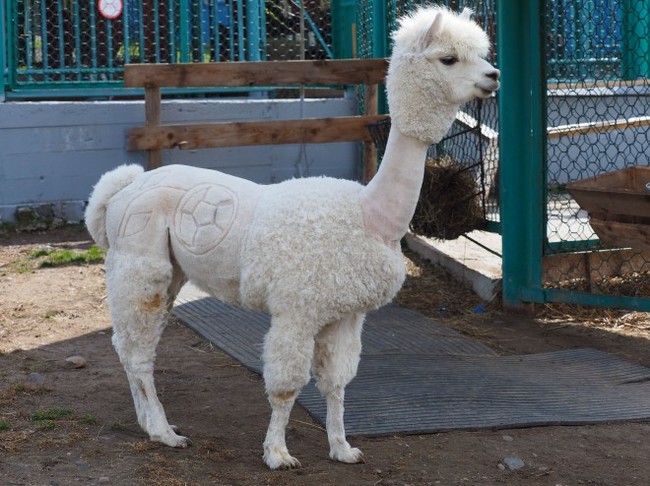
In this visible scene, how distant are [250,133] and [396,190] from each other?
17.1 feet

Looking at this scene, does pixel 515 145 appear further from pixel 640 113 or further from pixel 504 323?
pixel 640 113

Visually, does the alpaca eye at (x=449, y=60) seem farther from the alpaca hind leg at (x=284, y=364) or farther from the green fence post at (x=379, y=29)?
the green fence post at (x=379, y=29)

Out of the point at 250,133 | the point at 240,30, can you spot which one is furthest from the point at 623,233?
the point at 240,30

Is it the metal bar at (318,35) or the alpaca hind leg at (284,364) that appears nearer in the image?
the alpaca hind leg at (284,364)

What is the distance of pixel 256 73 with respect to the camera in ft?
29.0

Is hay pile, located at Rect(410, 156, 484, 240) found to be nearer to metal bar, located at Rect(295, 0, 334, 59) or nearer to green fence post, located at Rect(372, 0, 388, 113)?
green fence post, located at Rect(372, 0, 388, 113)

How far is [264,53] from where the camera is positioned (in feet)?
35.7

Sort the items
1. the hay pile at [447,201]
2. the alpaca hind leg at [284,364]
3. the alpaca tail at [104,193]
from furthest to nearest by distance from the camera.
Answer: the hay pile at [447,201]
the alpaca tail at [104,193]
the alpaca hind leg at [284,364]

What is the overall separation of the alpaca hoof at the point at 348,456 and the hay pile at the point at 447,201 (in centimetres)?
279

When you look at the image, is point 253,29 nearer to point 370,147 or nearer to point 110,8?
point 110,8

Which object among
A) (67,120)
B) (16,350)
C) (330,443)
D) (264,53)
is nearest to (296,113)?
(264,53)

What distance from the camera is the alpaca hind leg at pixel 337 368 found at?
426 cm

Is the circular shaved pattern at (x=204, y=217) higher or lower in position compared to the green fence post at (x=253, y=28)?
lower

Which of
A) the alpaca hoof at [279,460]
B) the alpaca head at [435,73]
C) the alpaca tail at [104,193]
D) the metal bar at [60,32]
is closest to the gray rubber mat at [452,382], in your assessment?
the alpaca hoof at [279,460]
